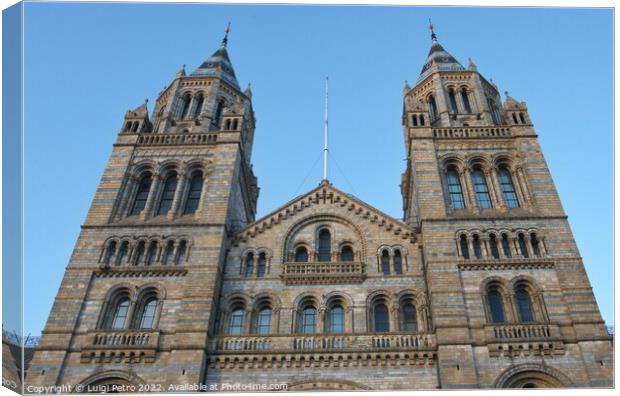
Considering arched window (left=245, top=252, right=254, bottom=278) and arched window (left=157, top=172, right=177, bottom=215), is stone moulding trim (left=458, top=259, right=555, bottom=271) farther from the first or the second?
arched window (left=157, top=172, right=177, bottom=215)

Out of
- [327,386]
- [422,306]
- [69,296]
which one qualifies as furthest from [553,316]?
[69,296]

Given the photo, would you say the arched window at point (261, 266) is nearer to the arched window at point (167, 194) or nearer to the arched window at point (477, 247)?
the arched window at point (167, 194)

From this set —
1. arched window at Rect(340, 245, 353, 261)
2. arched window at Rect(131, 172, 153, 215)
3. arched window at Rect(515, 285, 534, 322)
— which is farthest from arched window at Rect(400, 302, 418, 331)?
arched window at Rect(131, 172, 153, 215)

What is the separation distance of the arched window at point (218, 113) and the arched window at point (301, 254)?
1091 centimetres

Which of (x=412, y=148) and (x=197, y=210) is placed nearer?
(x=197, y=210)

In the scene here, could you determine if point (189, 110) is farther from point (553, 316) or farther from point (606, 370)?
point (606, 370)

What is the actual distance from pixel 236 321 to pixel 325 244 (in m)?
5.40

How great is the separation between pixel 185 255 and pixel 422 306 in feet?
32.3

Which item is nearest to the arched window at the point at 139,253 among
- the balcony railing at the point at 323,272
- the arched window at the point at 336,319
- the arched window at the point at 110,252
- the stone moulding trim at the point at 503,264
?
the arched window at the point at 110,252

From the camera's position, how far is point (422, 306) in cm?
2170

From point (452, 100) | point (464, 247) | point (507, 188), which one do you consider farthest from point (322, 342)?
point (452, 100)

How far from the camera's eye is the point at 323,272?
75.4ft

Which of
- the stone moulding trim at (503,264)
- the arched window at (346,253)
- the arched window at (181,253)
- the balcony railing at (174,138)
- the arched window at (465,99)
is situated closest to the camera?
the stone moulding trim at (503,264)

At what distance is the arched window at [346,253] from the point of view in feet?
79.9
